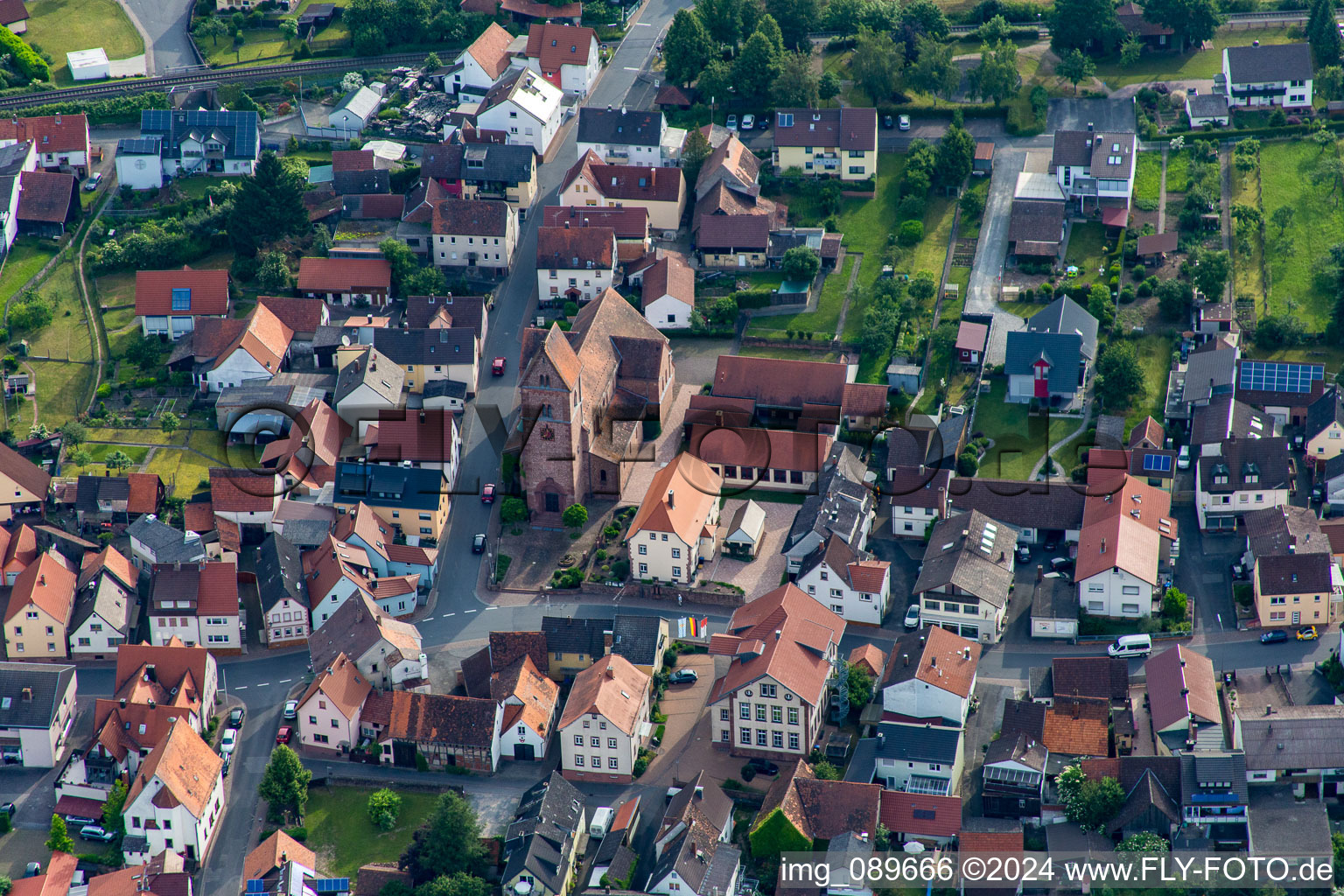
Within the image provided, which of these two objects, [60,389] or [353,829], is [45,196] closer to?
[60,389]

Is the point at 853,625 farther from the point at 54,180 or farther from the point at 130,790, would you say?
the point at 54,180

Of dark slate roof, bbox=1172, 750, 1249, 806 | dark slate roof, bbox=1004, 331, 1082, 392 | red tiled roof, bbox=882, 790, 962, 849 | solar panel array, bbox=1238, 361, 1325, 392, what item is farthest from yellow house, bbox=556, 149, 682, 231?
dark slate roof, bbox=1172, 750, 1249, 806

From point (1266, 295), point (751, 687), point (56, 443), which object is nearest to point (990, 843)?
point (751, 687)

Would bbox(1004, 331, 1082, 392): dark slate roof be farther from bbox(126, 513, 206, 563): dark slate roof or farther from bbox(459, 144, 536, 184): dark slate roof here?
bbox(126, 513, 206, 563): dark slate roof

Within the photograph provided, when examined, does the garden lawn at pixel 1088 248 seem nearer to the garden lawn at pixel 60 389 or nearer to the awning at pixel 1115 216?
the awning at pixel 1115 216

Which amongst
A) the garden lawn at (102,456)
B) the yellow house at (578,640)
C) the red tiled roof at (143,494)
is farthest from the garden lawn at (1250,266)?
the garden lawn at (102,456)

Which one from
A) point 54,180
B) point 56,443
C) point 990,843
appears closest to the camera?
point 990,843
